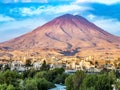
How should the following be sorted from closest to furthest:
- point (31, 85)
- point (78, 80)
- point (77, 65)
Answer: point (78, 80)
point (31, 85)
point (77, 65)

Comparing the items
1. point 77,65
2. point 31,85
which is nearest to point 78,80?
point 31,85

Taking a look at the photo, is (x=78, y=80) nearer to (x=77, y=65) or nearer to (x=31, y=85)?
(x=31, y=85)

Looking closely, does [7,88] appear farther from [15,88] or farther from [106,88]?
[106,88]

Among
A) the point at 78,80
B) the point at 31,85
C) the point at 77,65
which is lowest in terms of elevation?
the point at 31,85

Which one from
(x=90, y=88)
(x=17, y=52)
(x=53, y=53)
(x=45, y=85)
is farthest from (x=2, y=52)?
(x=90, y=88)

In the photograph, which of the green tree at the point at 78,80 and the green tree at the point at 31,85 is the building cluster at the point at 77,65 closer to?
the green tree at the point at 31,85

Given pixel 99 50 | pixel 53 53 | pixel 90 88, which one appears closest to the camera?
pixel 90 88

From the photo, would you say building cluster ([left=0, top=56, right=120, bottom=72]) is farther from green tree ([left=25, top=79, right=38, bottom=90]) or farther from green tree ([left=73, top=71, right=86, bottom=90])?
green tree ([left=73, top=71, right=86, bottom=90])

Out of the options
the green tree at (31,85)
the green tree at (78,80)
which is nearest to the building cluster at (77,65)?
the green tree at (31,85)

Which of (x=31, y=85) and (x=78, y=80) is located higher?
(x=78, y=80)

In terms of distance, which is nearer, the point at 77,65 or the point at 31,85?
the point at 31,85

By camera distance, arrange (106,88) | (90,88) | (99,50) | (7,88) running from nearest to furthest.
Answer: (7,88) < (90,88) < (106,88) < (99,50)
